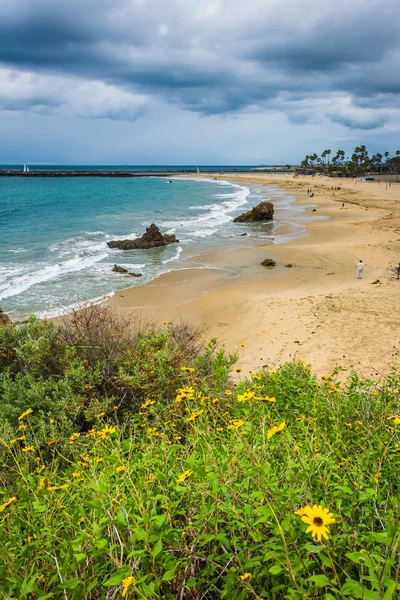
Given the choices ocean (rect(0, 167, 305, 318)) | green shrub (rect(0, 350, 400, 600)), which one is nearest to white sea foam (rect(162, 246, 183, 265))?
ocean (rect(0, 167, 305, 318))

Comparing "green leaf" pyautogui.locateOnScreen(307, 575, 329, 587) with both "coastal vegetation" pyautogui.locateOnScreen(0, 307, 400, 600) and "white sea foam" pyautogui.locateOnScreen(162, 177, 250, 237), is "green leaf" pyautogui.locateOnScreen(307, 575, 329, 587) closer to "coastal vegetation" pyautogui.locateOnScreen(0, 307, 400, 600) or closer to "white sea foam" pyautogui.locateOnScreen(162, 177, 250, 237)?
"coastal vegetation" pyautogui.locateOnScreen(0, 307, 400, 600)

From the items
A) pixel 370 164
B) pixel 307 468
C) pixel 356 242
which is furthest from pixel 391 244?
pixel 370 164

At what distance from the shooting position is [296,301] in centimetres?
1251

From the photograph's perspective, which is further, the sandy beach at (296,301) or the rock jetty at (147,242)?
the rock jetty at (147,242)

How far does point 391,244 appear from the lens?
20891 millimetres

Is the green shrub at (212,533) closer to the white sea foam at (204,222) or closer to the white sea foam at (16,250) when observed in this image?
the white sea foam at (16,250)

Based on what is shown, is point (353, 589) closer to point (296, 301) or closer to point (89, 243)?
point (296, 301)

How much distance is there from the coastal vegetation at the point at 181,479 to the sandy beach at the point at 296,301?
1327 millimetres

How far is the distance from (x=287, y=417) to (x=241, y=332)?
6.51 meters

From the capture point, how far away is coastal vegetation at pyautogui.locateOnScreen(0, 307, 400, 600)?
1617 millimetres

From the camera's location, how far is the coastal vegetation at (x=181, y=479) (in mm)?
1617

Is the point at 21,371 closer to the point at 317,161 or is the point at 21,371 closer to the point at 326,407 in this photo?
the point at 326,407

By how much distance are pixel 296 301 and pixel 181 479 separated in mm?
11287

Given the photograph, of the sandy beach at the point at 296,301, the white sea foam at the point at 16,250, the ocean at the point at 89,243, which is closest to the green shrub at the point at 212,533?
the sandy beach at the point at 296,301
